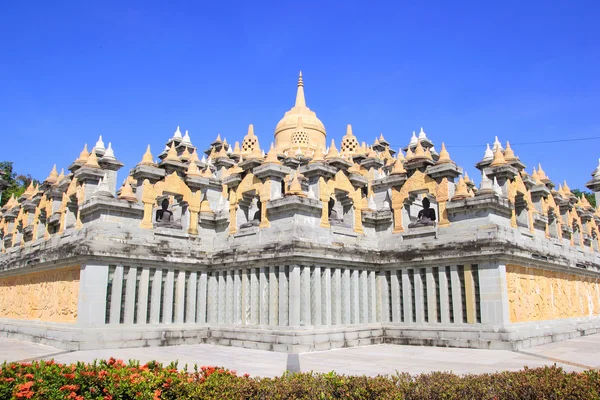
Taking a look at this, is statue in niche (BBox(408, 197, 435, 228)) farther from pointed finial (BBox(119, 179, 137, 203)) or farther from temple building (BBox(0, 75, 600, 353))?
pointed finial (BBox(119, 179, 137, 203))

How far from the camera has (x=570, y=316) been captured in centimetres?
2556

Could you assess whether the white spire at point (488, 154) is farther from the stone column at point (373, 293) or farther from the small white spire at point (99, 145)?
the small white spire at point (99, 145)

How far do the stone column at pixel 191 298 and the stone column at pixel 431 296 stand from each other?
10.0 metres

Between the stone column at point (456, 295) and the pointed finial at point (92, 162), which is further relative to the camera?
the pointed finial at point (92, 162)

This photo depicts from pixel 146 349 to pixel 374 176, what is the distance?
49.3 ft

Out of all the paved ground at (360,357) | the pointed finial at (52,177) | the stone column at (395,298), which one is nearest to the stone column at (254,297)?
the paved ground at (360,357)

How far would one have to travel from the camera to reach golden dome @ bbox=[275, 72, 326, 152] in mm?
40094

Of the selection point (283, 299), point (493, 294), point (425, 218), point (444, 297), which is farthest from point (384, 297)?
point (283, 299)

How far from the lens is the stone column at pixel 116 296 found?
20.3m

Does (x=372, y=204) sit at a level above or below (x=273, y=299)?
above

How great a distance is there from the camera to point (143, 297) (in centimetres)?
2136

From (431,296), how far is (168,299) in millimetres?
10930

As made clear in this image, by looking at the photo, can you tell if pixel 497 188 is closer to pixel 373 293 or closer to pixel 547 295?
pixel 547 295

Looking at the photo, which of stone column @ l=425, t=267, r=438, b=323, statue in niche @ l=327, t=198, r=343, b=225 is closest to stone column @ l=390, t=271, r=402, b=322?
stone column @ l=425, t=267, r=438, b=323
